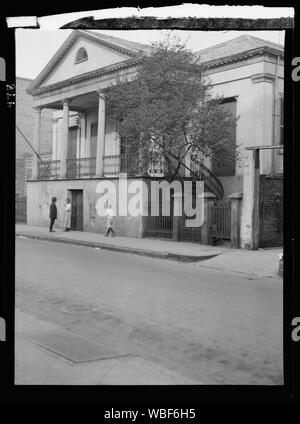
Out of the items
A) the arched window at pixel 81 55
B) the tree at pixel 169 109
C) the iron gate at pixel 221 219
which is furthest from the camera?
the arched window at pixel 81 55

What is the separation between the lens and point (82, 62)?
23.7 meters

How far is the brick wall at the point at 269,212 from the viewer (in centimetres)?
1538

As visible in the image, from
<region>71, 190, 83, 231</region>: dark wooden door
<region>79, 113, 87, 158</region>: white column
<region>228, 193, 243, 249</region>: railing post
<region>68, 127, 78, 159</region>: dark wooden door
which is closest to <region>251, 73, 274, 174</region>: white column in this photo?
<region>228, 193, 243, 249</region>: railing post

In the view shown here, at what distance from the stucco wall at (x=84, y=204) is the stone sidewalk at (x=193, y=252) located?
2.86 ft

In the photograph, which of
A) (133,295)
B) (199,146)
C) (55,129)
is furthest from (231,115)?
(55,129)

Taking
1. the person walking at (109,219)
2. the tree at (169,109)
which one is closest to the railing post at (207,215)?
the tree at (169,109)

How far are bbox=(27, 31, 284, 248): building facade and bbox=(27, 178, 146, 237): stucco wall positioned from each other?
41 mm

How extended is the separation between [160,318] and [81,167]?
61.5 ft

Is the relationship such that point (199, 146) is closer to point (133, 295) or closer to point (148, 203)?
point (148, 203)

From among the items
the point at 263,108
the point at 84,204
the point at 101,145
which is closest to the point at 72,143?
Answer: the point at 101,145

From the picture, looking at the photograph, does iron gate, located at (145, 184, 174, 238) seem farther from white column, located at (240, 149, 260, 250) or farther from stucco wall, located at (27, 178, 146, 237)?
white column, located at (240, 149, 260, 250)

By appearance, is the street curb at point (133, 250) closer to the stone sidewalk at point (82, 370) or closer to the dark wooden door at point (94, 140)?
the dark wooden door at point (94, 140)

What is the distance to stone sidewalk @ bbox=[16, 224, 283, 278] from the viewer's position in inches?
498
